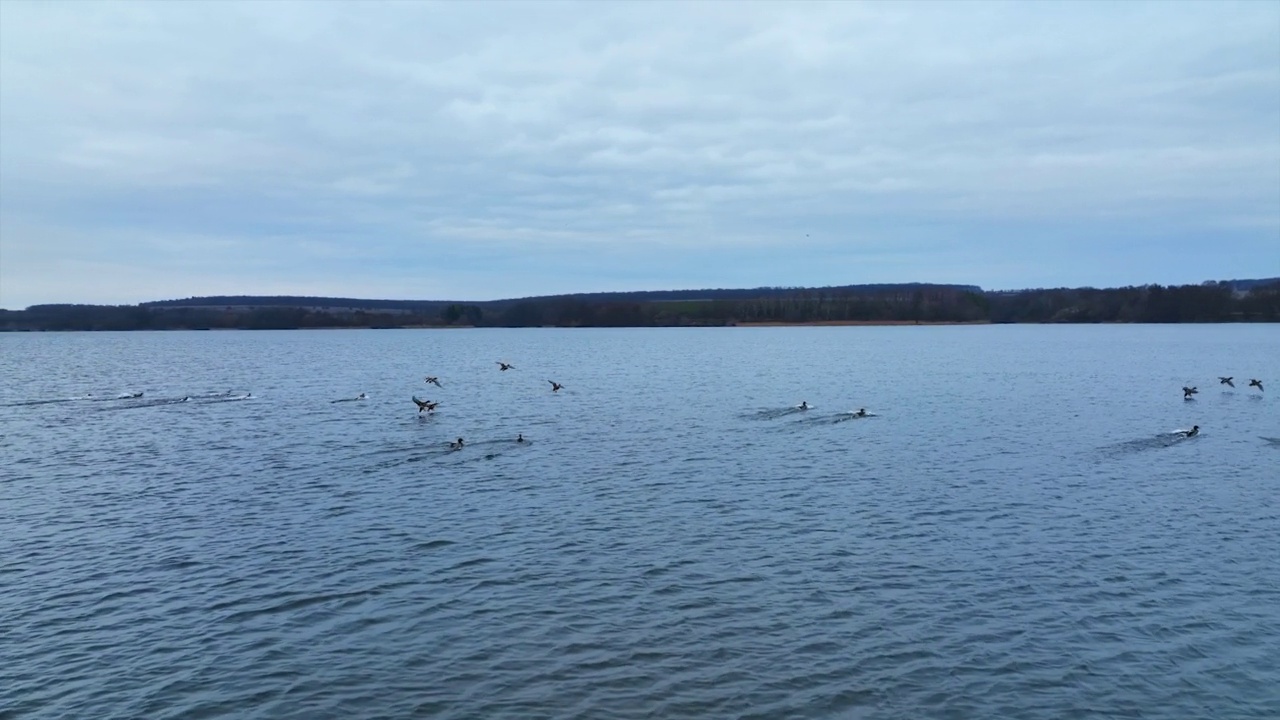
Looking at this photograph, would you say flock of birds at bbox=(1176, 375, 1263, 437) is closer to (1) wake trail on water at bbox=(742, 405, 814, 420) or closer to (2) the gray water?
(2) the gray water

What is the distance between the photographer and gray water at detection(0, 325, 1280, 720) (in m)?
13.7

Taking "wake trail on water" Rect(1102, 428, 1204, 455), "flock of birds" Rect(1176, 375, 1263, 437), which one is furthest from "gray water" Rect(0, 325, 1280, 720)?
"flock of birds" Rect(1176, 375, 1263, 437)

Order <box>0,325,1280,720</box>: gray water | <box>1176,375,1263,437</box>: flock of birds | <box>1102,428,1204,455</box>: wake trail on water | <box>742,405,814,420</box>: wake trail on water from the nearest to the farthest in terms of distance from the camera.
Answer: <box>0,325,1280,720</box>: gray water → <box>1102,428,1204,455</box>: wake trail on water → <box>1176,375,1263,437</box>: flock of birds → <box>742,405,814,420</box>: wake trail on water

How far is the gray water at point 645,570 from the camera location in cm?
1370

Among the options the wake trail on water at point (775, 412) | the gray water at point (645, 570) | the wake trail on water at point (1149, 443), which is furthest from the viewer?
the wake trail on water at point (775, 412)

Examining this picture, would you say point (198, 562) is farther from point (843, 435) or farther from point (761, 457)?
point (843, 435)

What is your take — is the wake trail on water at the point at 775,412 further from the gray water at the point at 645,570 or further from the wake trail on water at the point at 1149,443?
the wake trail on water at the point at 1149,443

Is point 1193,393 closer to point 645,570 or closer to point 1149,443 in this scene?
point 1149,443

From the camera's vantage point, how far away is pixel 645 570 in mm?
19000

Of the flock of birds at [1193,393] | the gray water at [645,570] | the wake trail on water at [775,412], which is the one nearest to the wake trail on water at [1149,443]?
the flock of birds at [1193,393]

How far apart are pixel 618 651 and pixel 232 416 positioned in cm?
3797

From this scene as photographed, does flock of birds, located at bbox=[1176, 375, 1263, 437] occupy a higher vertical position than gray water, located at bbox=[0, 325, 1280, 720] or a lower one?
higher

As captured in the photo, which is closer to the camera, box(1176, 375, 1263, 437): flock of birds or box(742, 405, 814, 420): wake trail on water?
box(1176, 375, 1263, 437): flock of birds

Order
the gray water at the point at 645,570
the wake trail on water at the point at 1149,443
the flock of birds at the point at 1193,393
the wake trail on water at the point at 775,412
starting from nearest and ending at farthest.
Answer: the gray water at the point at 645,570 → the wake trail on water at the point at 1149,443 → the flock of birds at the point at 1193,393 → the wake trail on water at the point at 775,412
